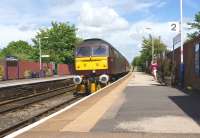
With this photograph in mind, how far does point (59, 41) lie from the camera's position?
98.5 m

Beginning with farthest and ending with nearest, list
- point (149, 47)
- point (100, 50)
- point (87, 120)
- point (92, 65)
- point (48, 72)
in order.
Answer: point (149, 47) → point (48, 72) → point (100, 50) → point (92, 65) → point (87, 120)

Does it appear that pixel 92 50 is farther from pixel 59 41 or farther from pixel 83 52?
pixel 59 41

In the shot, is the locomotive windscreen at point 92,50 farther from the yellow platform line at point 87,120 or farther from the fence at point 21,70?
the fence at point 21,70

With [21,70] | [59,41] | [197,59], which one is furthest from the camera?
[59,41]

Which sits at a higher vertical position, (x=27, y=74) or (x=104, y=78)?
(x=104, y=78)

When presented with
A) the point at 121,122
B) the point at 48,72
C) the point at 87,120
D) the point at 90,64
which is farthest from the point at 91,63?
the point at 48,72

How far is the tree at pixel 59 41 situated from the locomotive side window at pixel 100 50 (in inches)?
2629

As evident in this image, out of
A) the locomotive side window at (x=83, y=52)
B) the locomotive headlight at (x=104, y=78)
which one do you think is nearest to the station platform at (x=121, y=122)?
the locomotive headlight at (x=104, y=78)

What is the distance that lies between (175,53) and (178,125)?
21594 millimetres

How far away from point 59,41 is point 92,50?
72093 millimetres

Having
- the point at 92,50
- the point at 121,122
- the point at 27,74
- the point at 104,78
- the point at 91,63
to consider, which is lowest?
the point at 121,122

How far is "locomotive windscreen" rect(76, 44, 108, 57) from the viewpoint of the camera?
27.0m

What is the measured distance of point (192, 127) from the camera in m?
10.2

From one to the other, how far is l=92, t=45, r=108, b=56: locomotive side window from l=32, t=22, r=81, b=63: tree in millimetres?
66788
